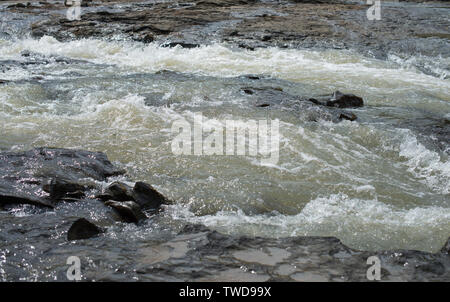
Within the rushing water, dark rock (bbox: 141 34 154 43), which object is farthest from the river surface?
dark rock (bbox: 141 34 154 43)

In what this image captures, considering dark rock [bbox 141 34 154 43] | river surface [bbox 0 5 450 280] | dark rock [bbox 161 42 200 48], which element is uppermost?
dark rock [bbox 141 34 154 43]

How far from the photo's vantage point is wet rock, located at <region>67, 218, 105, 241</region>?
366 cm

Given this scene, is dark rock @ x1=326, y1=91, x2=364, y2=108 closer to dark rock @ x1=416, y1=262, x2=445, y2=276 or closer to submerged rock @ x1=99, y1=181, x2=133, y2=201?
submerged rock @ x1=99, y1=181, x2=133, y2=201

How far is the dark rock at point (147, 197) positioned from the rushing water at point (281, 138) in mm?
125

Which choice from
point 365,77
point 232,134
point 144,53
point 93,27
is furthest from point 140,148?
point 93,27

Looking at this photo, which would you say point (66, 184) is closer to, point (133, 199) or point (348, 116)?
point (133, 199)

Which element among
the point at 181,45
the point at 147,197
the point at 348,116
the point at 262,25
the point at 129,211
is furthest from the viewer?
the point at 262,25

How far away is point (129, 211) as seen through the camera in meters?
4.21

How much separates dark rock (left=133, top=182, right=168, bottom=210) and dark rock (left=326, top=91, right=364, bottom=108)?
15.0 feet

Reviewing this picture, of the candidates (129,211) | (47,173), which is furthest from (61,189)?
(129,211)

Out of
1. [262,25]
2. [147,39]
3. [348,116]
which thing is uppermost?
[262,25]

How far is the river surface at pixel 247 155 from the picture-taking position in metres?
4.30

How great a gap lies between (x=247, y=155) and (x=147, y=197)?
6.12 feet

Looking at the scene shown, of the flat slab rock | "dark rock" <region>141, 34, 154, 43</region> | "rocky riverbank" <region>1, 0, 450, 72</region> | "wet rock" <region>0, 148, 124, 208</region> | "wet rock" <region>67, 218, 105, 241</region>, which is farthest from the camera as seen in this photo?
"dark rock" <region>141, 34, 154, 43</region>
